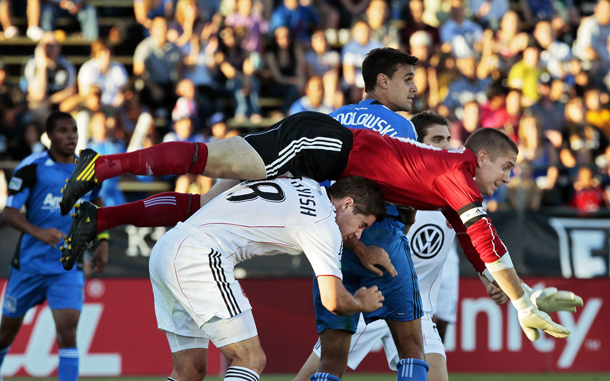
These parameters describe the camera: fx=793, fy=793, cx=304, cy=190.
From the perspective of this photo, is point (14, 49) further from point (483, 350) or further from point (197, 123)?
point (483, 350)

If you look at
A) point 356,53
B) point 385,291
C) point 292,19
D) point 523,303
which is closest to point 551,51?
point 356,53

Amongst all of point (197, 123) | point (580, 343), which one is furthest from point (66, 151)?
point (580, 343)

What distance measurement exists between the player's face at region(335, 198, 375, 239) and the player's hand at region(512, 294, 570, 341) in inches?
40.6

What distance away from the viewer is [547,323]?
4.77m

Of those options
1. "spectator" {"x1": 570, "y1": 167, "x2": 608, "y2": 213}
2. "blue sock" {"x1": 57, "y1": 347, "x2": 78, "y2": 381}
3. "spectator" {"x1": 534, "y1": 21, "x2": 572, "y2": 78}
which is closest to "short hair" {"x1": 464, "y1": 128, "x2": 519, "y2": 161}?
"blue sock" {"x1": 57, "y1": 347, "x2": 78, "y2": 381}

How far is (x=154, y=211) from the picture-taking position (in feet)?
17.3

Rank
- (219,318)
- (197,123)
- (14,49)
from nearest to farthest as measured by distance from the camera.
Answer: (219,318), (197,123), (14,49)

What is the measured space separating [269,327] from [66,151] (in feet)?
11.3

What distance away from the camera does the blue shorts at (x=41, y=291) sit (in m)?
7.03

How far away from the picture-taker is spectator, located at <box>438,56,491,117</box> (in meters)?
13.3

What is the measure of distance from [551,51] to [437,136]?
31.0 ft

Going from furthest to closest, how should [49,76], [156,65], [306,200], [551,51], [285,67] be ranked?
1. [551,51]
2. [285,67]
3. [156,65]
4. [49,76]
5. [306,200]

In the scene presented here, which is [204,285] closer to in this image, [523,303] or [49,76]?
[523,303]

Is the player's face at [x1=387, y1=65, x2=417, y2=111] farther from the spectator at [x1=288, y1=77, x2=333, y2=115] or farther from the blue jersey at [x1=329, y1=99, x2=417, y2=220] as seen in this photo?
the spectator at [x1=288, y1=77, x2=333, y2=115]
